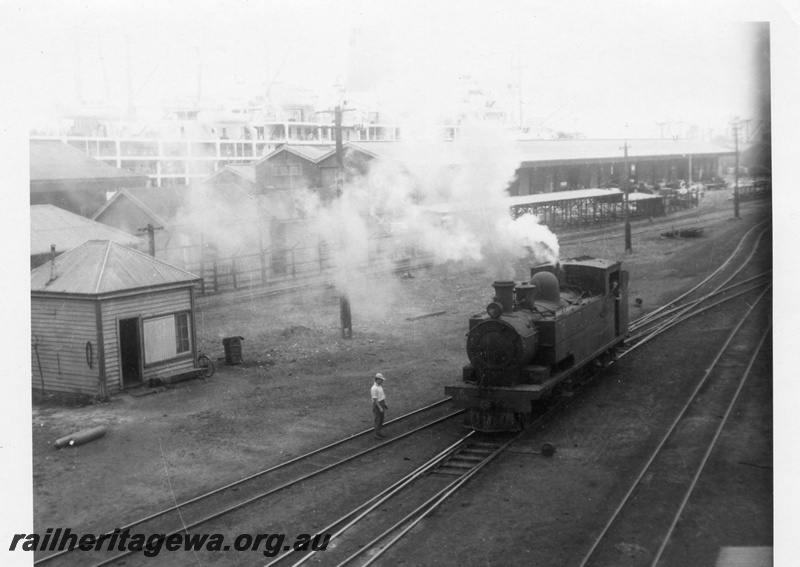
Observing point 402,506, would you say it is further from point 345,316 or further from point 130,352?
point 345,316

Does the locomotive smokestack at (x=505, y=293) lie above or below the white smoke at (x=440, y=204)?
below

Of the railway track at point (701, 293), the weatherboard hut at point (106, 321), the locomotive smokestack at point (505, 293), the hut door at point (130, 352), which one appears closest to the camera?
the locomotive smokestack at point (505, 293)

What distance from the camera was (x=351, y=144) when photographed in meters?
30.7

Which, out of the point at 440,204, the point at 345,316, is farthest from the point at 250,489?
the point at 440,204

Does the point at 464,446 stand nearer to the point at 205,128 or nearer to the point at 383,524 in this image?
the point at 383,524

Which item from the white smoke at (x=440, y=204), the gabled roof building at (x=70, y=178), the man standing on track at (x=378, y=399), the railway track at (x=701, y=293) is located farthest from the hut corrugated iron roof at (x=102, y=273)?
the gabled roof building at (x=70, y=178)

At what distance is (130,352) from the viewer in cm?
1683

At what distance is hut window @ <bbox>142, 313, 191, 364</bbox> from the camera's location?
16641 millimetres

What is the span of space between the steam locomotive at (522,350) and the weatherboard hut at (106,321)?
26.9 ft

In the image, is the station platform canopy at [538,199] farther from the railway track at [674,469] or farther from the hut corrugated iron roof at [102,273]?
the hut corrugated iron roof at [102,273]

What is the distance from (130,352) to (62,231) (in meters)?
9.64

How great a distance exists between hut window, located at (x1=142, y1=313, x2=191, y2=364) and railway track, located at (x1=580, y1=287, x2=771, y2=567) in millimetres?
11791
